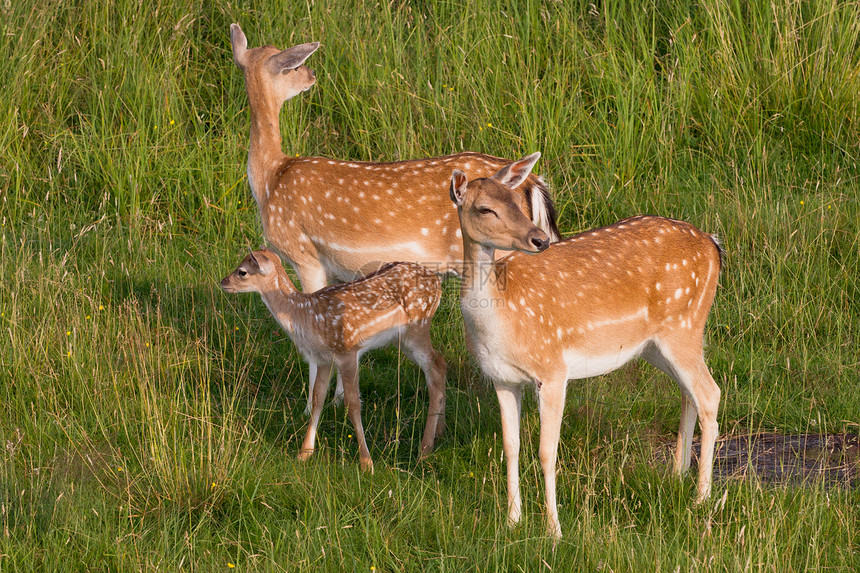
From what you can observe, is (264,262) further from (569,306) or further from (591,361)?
(591,361)

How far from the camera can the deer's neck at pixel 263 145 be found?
673cm

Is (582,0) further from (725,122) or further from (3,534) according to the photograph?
(3,534)

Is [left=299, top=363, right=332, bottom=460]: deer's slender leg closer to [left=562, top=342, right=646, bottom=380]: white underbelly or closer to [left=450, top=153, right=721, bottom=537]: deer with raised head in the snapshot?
[left=450, top=153, right=721, bottom=537]: deer with raised head

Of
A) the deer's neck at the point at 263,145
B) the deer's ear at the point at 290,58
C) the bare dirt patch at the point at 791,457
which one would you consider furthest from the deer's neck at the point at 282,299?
the bare dirt patch at the point at 791,457

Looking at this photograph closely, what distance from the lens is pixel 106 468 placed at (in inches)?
191

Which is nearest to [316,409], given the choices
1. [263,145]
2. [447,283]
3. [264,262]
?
[264,262]

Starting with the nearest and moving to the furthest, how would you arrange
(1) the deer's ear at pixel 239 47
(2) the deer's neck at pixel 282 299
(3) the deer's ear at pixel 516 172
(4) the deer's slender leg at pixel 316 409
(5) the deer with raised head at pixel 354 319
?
(3) the deer's ear at pixel 516 172, (4) the deer's slender leg at pixel 316 409, (5) the deer with raised head at pixel 354 319, (2) the deer's neck at pixel 282 299, (1) the deer's ear at pixel 239 47

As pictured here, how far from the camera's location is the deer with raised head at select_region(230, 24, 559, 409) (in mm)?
6266

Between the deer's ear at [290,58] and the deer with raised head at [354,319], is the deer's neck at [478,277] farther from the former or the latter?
the deer's ear at [290,58]

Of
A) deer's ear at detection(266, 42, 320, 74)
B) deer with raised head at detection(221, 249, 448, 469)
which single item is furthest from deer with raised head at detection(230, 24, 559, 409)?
deer with raised head at detection(221, 249, 448, 469)

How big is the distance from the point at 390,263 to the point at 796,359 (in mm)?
2533

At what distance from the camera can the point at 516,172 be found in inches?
192

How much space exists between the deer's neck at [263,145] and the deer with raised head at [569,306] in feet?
7.86

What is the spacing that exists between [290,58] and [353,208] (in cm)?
117
